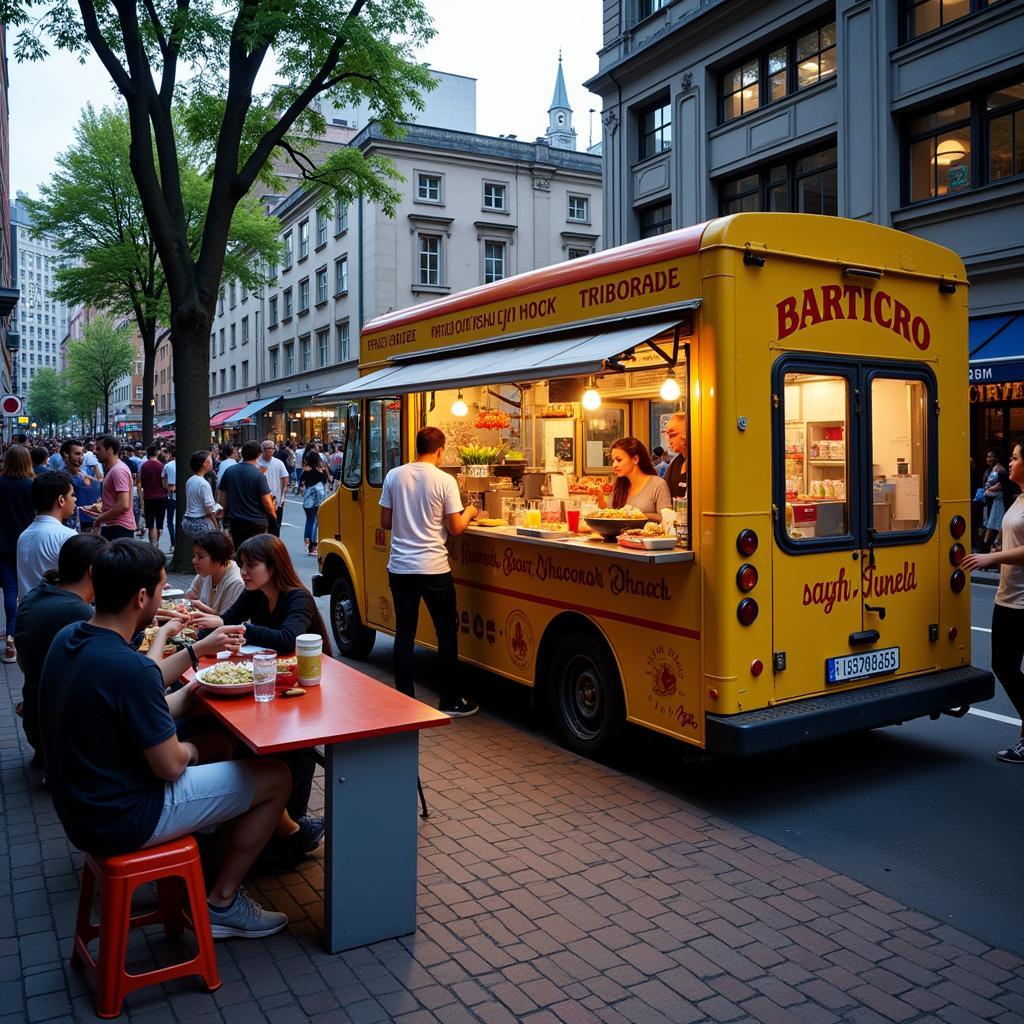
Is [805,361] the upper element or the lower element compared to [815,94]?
lower

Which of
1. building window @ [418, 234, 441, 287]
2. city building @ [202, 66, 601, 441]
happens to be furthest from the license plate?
building window @ [418, 234, 441, 287]

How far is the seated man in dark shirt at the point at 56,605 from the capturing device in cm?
475

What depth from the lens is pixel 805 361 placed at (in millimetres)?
5398

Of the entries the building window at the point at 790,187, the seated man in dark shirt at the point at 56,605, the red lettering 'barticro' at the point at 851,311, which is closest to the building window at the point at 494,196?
the building window at the point at 790,187

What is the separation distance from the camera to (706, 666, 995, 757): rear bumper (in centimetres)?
498

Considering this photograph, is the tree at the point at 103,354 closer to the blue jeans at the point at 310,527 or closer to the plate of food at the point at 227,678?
the blue jeans at the point at 310,527

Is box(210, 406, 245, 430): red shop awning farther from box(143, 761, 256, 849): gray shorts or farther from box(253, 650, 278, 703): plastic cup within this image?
box(143, 761, 256, 849): gray shorts

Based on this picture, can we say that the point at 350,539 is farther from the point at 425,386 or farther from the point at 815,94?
the point at 815,94

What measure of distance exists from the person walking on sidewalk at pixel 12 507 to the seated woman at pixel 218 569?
3382mm

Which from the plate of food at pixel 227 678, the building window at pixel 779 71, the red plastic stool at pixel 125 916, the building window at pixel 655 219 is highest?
the building window at pixel 779 71

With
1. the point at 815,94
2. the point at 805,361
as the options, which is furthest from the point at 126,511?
the point at 815,94

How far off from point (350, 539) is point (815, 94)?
15.4 m

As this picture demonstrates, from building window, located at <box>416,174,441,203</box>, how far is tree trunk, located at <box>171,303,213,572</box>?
26067 millimetres

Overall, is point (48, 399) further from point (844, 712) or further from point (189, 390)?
point (844, 712)
